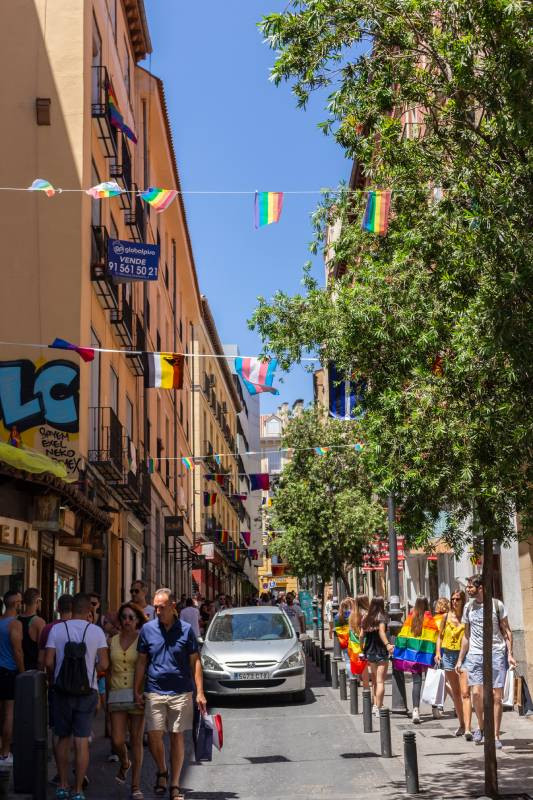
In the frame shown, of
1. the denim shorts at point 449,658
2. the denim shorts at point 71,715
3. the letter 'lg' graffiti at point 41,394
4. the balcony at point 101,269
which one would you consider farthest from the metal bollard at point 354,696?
the balcony at point 101,269

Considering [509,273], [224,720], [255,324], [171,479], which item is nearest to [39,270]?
[255,324]

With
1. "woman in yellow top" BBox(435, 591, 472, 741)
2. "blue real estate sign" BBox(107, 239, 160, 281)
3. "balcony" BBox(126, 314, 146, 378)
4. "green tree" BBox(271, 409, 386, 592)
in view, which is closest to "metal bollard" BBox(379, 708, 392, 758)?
"woman in yellow top" BBox(435, 591, 472, 741)

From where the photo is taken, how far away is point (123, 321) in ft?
78.6

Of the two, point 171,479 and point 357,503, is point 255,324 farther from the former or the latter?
point 171,479

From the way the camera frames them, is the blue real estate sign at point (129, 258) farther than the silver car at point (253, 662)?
Yes

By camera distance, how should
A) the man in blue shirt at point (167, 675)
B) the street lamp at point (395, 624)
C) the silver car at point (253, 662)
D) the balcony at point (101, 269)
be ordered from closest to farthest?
1. the man in blue shirt at point (167, 675)
2. the street lamp at point (395, 624)
3. the silver car at point (253, 662)
4. the balcony at point (101, 269)

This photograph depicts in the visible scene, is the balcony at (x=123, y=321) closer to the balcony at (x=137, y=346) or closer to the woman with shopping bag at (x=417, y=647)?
the balcony at (x=137, y=346)

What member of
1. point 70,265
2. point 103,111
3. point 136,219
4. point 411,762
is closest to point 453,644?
point 411,762

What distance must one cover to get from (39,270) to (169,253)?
20.3 metres

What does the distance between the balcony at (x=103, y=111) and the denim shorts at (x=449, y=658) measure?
13392 millimetres

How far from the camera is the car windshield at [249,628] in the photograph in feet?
60.6

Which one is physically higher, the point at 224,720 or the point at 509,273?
the point at 509,273

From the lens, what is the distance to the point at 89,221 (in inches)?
833

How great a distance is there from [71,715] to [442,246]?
5156 mm
